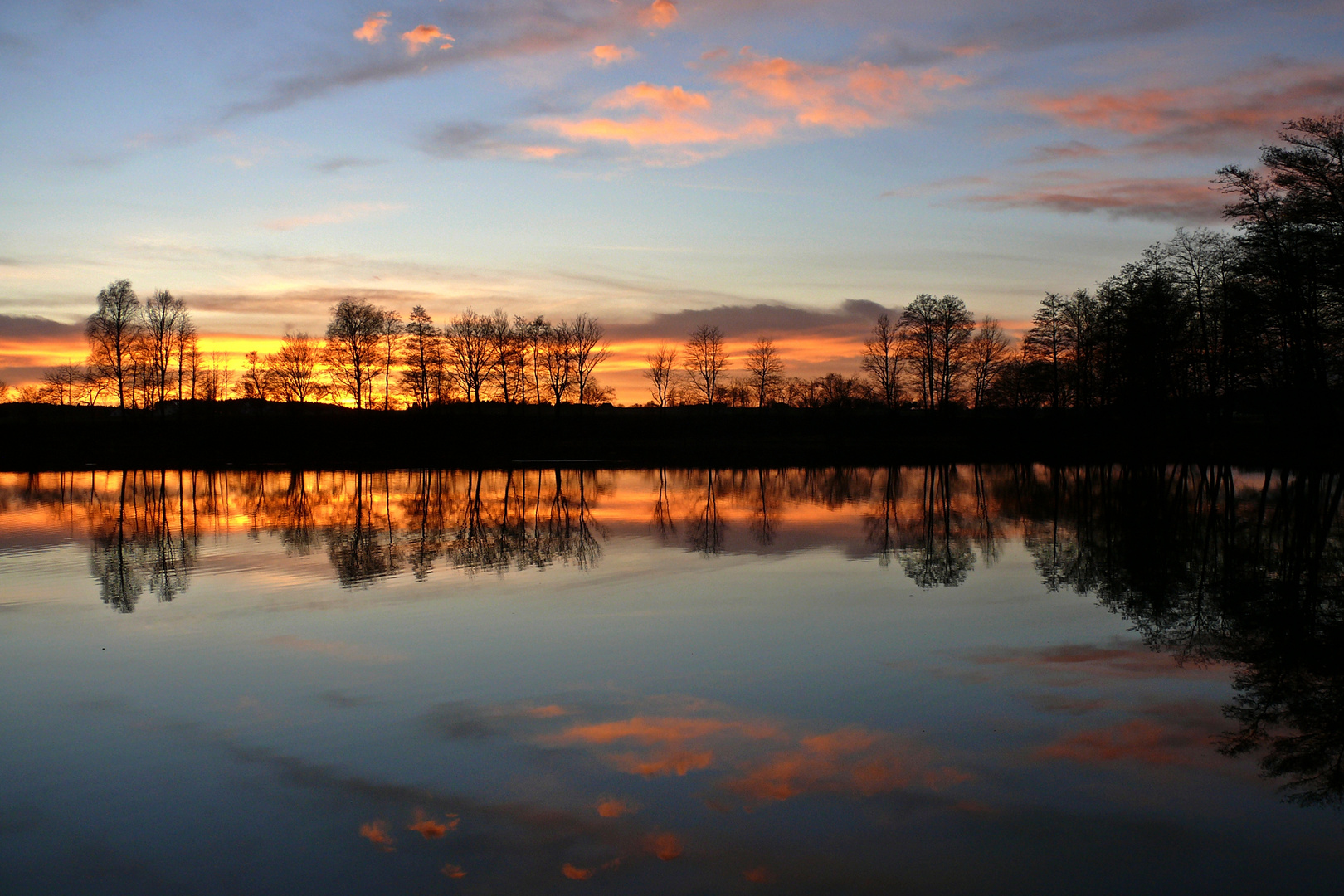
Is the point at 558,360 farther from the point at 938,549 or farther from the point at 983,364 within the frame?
the point at 938,549

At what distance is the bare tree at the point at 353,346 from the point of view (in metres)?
76.5

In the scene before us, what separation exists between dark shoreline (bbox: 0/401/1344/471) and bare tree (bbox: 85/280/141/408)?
12.0 feet

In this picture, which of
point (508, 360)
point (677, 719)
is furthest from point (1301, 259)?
point (508, 360)

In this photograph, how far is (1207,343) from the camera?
5275 cm

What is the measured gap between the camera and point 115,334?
229 ft

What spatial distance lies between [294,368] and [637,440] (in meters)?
43.5

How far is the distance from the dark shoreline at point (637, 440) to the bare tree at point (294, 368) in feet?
50.6

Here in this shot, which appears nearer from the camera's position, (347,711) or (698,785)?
(698,785)

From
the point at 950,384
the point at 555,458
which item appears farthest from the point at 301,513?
the point at 950,384

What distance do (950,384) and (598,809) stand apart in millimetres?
80769

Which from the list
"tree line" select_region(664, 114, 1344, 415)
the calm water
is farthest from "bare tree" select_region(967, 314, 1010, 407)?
the calm water

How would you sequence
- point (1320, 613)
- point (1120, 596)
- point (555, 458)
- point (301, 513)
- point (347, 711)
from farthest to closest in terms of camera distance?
point (555, 458)
point (301, 513)
point (1120, 596)
point (1320, 613)
point (347, 711)

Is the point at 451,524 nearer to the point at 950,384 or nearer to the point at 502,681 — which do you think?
the point at 502,681

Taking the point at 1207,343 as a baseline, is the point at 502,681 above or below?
below
